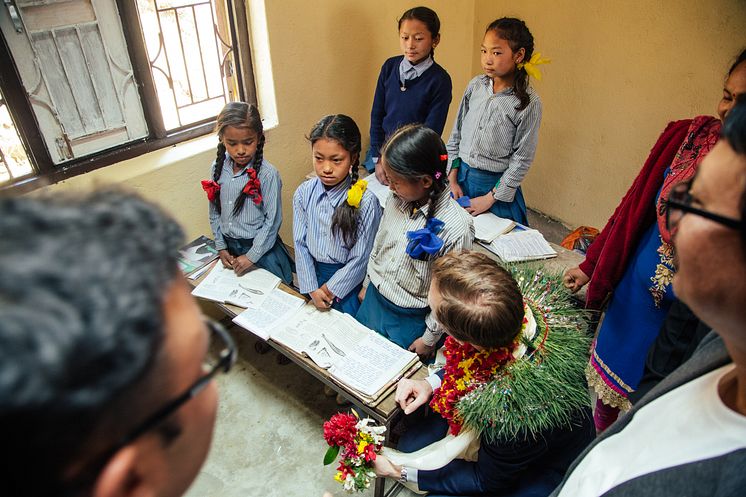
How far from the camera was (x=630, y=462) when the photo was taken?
0.91m

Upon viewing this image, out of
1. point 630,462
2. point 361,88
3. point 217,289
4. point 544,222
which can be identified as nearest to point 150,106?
point 217,289

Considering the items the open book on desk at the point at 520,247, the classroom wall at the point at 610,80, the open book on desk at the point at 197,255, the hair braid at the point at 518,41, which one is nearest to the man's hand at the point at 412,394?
the open book on desk at the point at 520,247

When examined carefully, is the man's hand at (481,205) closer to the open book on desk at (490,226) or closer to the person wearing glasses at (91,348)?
the open book on desk at (490,226)

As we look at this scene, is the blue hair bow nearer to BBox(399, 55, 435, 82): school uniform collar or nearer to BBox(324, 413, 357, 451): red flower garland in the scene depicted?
BBox(324, 413, 357, 451): red flower garland

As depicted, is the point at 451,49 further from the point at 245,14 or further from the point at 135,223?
the point at 135,223

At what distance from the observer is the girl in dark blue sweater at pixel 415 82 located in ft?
10.2

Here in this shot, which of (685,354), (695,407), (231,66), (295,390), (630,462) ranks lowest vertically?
(295,390)

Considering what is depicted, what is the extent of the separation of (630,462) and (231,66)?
10.1 ft

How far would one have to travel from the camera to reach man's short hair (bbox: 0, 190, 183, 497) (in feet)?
1.33

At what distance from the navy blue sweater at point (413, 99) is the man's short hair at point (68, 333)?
2978 mm

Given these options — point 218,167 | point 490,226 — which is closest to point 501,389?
point 490,226

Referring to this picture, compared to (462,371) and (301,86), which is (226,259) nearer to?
(301,86)

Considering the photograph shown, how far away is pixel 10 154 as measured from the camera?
238 cm

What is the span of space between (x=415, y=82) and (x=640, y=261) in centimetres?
197
